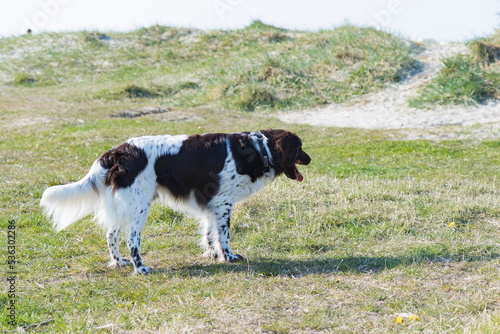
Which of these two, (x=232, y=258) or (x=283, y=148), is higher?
(x=283, y=148)

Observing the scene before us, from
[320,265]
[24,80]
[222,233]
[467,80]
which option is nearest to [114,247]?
[222,233]

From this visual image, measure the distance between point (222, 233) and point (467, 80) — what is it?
41.7 ft

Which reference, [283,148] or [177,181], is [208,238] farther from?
[283,148]

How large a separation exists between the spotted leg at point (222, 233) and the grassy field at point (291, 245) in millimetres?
204

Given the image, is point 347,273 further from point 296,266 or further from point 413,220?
point 413,220

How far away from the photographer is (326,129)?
14117 mm

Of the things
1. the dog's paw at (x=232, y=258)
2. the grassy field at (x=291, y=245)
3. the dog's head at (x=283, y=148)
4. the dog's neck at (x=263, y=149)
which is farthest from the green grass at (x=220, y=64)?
the dog's paw at (x=232, y=258)

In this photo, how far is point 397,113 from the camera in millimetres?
15602

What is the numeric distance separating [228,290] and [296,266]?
0.93 metres

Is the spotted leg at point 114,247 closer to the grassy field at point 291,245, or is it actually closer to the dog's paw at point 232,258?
the grassy field at point 291,245

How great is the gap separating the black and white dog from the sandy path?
9.04 m

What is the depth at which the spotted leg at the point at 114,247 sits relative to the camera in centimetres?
528

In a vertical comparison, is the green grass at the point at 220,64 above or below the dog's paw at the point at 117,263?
above

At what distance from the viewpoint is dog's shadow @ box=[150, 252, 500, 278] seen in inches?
200
